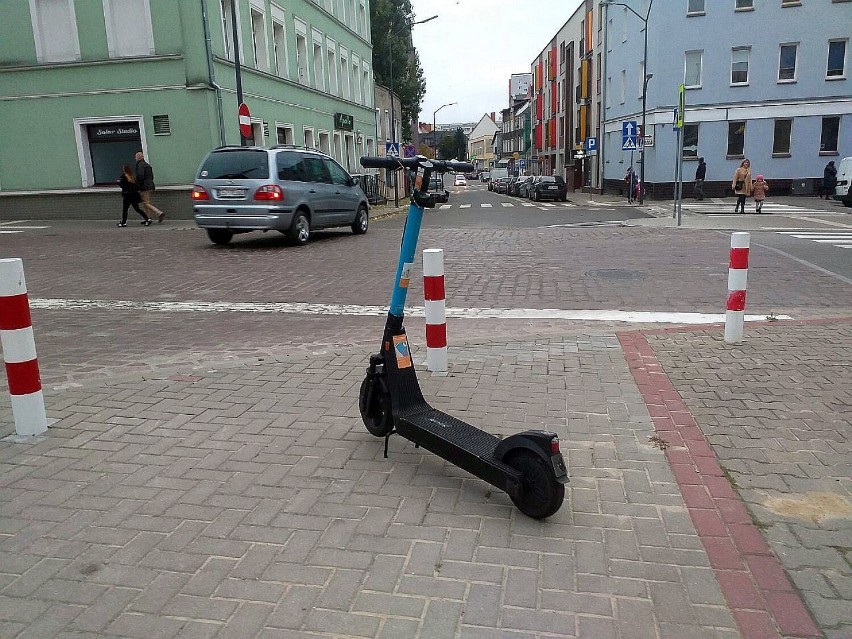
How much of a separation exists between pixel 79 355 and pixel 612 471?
487cm

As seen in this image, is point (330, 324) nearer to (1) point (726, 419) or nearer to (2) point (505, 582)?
(1) point (726, 419)

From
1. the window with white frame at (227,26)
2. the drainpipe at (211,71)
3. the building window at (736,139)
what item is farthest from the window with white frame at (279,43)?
the building window at (736,139)

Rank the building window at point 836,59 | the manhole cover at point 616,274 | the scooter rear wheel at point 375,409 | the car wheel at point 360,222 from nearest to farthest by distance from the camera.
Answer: the scooter rear wheel at point 375,409, the manhole cover at point 616,274, the car wheel at point 360,222, the building window at point 836,59

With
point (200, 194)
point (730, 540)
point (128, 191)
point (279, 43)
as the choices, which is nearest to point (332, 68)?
point (279, 43)

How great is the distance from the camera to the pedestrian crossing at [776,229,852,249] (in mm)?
14411

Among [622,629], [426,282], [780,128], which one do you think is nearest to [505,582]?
[622,629]

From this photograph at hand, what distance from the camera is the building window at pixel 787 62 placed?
112ft

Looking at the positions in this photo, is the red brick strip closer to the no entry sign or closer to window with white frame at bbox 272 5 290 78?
the no entry sign

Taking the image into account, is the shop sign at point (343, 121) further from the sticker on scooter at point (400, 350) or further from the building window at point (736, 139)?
the sticker on scooter at point (400, 350)

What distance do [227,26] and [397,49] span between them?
40.1 meters

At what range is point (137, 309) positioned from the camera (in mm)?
8375

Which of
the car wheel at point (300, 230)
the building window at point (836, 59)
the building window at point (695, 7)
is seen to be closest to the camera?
the car wheel at point (300, 230)

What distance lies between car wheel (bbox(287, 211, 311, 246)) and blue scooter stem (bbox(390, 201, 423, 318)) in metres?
10.4

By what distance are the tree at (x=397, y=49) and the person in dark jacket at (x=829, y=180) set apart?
35653 mm
